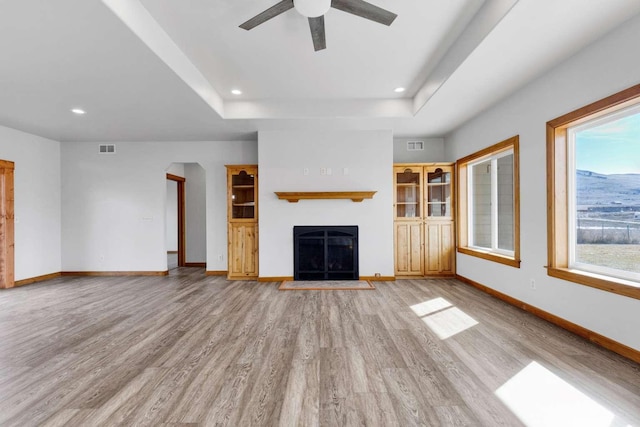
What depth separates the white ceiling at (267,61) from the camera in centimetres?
236

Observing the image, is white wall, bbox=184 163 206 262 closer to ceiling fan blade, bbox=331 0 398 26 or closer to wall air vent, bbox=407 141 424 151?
wall air vent, bbox=407 141 424 151

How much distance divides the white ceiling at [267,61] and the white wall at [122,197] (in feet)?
2.97

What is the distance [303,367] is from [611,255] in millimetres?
2908

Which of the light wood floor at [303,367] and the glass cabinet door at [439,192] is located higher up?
the glass cabinet door at [439,192]

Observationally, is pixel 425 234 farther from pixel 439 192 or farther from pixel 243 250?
pixel 243 250

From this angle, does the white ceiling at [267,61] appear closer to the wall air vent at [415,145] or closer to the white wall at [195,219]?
the wall air vent at [415,145]

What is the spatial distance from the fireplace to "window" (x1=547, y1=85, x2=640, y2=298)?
9.33ft

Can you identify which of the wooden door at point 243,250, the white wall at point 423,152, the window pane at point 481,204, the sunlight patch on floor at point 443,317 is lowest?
the sunlight patch on floor at point 443,317

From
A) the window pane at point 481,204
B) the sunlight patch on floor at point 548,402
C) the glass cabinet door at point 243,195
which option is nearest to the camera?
the sunlight patch on floor at point 548,402

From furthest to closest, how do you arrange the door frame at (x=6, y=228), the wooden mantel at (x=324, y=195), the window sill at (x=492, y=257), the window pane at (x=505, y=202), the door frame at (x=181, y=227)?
1. the door frame at (x=181, y=227)
2. the wooden mantel at (x=324, y=195)
3. the door frame at (x=6, y=228)
4. the window pane at (x=505, y=202)
5. the window sill at (x=492, y=257)

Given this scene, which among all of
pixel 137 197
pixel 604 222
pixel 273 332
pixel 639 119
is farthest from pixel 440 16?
pixel 137 197

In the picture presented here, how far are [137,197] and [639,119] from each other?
23.8ft

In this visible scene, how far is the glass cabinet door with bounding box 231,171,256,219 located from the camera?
5.56 meters

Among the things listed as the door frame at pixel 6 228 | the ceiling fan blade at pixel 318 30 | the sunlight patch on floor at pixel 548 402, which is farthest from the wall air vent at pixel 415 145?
the door frame at pixel 6 228
